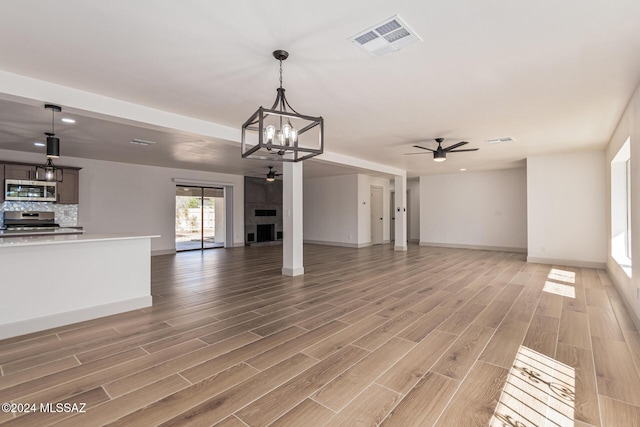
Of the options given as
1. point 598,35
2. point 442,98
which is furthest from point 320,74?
point 598,35

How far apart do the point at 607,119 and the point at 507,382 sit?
14.2 ft

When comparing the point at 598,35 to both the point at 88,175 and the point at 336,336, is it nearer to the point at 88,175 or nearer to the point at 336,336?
the point at 336,336

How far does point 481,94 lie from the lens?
136 inches

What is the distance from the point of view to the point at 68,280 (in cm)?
335

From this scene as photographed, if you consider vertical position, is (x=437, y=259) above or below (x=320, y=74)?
below

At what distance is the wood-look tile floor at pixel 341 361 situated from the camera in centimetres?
183

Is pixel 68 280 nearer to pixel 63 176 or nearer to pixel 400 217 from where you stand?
pixel 63 176

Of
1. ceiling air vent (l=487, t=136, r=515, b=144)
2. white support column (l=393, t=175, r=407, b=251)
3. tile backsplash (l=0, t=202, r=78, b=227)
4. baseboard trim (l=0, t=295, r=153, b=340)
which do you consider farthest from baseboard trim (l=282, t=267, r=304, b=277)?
tile backsplash (l=0, t=202, r=78, b=227)

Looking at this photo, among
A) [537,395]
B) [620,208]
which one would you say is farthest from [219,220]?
[620,208]

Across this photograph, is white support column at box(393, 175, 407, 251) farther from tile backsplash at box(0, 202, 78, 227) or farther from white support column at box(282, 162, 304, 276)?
tile backsplash at box(0, 202, 78, 227)

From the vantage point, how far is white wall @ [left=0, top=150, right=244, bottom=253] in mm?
7375

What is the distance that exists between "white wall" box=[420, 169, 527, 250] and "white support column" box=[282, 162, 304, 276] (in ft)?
20.6

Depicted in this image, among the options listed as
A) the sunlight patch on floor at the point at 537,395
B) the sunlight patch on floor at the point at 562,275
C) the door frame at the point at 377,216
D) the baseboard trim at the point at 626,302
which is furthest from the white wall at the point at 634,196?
the door frame at the point at 377,216

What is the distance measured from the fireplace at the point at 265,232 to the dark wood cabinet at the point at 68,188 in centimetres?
541
